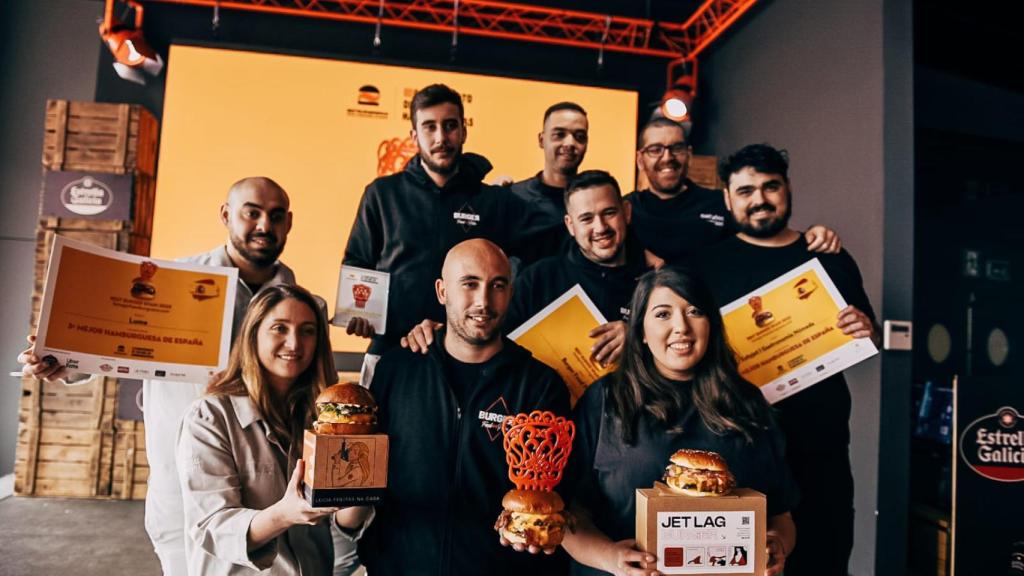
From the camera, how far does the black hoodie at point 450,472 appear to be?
1991 millimetres

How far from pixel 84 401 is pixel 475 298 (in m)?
5.26

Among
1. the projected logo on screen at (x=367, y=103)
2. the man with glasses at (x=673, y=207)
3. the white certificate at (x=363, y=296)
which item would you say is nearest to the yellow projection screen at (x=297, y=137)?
the projected logo on screen at (x=367, y=103)

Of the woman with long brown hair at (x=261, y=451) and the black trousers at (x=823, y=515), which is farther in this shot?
the black trousers at (x=823, y=515)

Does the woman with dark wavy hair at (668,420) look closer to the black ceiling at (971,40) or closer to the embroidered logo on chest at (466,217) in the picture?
the embroidered logo on chest at (466,217)

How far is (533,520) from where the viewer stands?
5.57 feet

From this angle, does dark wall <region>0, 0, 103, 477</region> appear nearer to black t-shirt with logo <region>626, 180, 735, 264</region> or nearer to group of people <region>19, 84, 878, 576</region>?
group of people <region>19, 84, 878, 576</region>

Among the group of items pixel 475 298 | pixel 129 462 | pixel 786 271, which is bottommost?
A: pixel 129 462

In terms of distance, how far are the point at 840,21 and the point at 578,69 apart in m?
2.68

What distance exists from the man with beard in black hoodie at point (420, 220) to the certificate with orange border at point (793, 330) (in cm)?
136

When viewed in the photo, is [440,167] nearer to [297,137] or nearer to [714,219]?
[714,219]

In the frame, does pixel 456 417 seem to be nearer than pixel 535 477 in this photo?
No

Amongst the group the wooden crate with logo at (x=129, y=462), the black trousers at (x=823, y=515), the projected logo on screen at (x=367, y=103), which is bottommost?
the wooden crate with logo at (x=129, y=462)

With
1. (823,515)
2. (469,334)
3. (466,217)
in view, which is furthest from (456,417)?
(823,515)

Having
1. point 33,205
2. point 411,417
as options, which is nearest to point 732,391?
point 411,417
